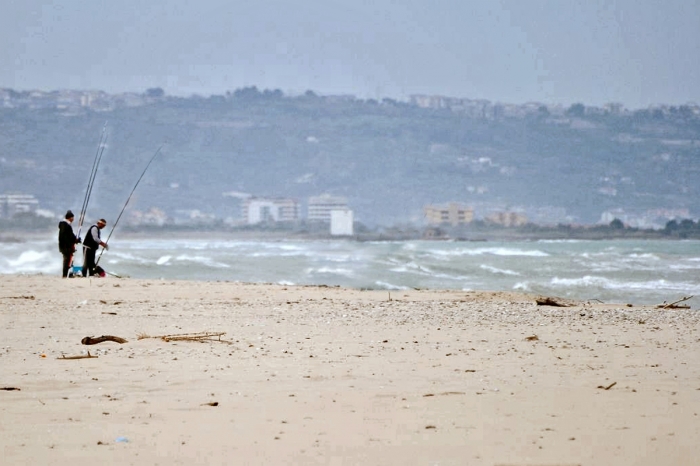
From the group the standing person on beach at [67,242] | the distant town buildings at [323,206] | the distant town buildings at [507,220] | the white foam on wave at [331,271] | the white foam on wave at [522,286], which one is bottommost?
the white foam on wave at [331,271]

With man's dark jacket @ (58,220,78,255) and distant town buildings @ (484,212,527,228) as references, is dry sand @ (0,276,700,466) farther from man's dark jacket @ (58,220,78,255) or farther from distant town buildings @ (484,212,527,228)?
distant town buildings @ (484,212,527,228)

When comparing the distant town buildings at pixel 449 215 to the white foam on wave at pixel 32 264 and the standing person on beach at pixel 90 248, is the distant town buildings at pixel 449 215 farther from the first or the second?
the standing person on beach at pixel 90 248

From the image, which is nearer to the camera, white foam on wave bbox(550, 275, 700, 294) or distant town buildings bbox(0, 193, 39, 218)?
white foam on wave bbox(550, 275, 700, 294)

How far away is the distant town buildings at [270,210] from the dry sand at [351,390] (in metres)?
142

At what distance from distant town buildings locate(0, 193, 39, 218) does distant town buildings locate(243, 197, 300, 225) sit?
26281 millimetres

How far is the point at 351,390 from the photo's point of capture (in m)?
5.42

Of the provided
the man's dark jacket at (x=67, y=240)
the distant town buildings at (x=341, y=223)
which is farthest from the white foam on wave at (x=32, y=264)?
→ the distant town buildings at (x=341, y=223)

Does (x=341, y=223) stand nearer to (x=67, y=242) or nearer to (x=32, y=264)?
(x=32, y=264)

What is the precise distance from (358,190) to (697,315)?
172 meters

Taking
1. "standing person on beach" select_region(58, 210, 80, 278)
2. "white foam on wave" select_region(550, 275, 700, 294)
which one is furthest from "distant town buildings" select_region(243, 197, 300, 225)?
"standing person on beach" select_region(58, 210, 80, 278)

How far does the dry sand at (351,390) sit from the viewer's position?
4309 millimetres

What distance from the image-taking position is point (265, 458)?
4.19m

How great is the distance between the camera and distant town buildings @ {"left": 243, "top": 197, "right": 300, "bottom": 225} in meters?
154

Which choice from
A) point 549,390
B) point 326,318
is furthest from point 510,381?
point 326,318
